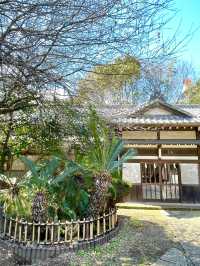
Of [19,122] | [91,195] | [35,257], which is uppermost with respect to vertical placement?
[19,122]

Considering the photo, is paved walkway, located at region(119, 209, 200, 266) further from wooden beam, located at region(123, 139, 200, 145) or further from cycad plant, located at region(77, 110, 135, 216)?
wooden beam, located at region(123, 139, 200, 145)

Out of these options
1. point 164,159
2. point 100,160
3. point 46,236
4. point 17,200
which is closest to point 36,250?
point 46,236

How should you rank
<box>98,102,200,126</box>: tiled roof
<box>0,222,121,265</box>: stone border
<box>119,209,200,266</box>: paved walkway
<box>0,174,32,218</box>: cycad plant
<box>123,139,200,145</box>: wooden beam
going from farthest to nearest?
<box>123,139,200,145</box>: wooden beam, <box>98,102,200,126</box>: tiled roof, <box>0,174,32,218</box>: cycad plant, <box>0,222,121,265</box>: stone border, <box>119,209,200,266</box>: paved walkway

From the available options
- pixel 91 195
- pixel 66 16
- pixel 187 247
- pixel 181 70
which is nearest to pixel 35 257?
pixel 91 195

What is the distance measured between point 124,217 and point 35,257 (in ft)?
10.5

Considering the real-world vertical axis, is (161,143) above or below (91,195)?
above

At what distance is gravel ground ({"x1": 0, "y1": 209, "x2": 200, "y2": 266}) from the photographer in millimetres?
4852

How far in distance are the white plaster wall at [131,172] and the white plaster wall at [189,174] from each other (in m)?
1.66

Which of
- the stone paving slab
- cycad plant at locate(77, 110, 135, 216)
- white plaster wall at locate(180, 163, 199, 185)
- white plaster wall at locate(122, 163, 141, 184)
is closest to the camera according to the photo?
the stone paving slab

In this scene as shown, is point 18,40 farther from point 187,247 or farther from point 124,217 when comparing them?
point 124,217

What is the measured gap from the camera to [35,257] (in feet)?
16.6

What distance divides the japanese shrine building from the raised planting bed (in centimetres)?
431

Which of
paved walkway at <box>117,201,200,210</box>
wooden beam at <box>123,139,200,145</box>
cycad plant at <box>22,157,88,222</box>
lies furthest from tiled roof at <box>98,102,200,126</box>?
paved walkway at <box>117,201,200,210</box>

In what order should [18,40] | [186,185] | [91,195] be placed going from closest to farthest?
[18,40] < [91,195] < [186,185]
